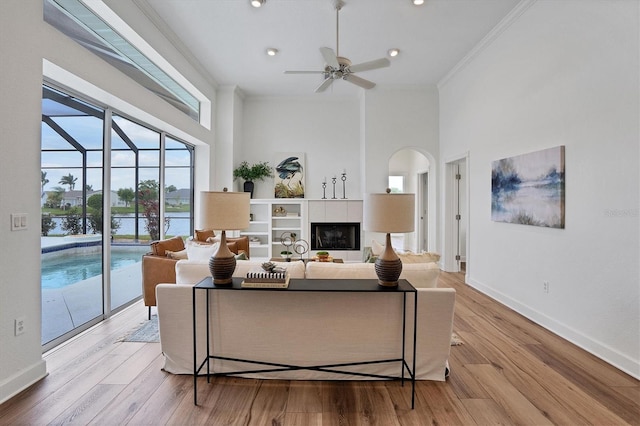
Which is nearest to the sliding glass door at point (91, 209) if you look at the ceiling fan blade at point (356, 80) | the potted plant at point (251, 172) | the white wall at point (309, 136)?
the potted plant at point (251, 172)

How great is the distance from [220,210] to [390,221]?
1.16m

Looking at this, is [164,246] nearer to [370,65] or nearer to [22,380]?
[22,380]

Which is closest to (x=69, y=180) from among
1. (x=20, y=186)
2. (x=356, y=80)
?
(x=20, y=186)

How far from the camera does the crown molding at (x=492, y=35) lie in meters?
3.53

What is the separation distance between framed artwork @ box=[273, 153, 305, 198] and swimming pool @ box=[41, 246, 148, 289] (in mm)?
3541

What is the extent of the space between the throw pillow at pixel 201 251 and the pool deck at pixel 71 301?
976mm

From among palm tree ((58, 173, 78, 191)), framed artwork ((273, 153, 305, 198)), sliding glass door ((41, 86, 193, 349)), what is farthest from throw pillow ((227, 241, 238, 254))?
framed artwork ((273, 153, 305, 198))

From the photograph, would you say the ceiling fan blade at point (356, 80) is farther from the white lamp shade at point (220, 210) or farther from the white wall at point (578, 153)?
the white lamp shade at point (220, 210)

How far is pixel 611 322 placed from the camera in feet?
8.38

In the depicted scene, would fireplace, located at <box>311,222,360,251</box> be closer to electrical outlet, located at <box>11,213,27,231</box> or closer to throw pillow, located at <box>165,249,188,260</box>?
throw pillow, located at <box>165,249,188,260</box>

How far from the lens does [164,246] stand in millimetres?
3516

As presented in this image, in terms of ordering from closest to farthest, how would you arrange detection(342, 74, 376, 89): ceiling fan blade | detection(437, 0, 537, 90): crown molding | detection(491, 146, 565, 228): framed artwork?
detection(491, 146, 565, 228): framed artwork < detection(437, 0, 537, 90): crown molding < detection(342, 74, 376, 89): ceiling fan blade

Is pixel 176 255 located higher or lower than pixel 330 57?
lower

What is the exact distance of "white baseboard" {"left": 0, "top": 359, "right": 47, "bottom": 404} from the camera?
2008mm
